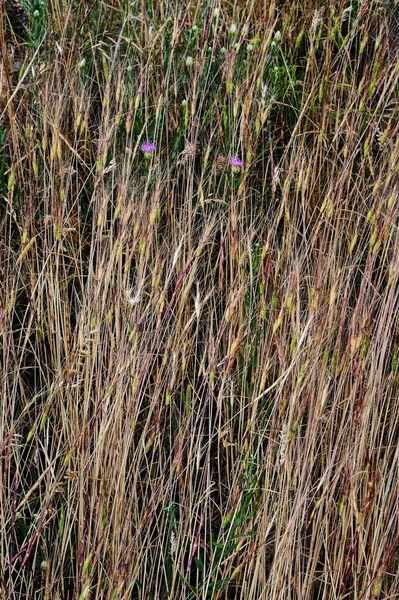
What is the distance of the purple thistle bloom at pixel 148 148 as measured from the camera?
6.72ft

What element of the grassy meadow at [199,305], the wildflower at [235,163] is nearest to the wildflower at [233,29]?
the grassy meadow at [199,305]

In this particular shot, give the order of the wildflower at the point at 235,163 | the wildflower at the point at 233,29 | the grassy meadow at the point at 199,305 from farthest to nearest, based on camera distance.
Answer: the wildflower at the point at 233,29 → the wildflower at the point at 235,163 → the grassy meadow at the point at 199,305

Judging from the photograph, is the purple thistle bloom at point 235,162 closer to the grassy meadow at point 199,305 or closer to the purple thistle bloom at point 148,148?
the grassy meadow at point 199,305

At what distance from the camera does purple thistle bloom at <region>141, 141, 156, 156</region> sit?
2047 mm

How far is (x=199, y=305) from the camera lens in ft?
5.89

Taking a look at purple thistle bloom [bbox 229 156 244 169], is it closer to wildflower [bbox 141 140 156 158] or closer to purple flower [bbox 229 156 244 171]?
purple flower [bbox 229 156 244 171]

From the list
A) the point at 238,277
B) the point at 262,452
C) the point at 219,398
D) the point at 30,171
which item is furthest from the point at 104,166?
the point at 262,452

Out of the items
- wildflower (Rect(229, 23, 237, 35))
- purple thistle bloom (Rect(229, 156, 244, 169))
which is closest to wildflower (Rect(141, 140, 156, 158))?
purple thistle bloom (Rect(229, 156, 244, 169))

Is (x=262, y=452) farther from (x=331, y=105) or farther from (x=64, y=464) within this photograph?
(x=331, y=105)

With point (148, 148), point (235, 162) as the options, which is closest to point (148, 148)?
point (148, 148)

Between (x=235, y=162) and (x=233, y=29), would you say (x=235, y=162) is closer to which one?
(x=235, y=162)

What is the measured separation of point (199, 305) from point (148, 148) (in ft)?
1.58

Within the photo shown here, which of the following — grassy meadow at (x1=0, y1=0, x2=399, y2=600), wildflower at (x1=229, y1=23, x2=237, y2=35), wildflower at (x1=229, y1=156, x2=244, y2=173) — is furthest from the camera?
wildflower at (x1=229, y1=23, x2=237, y2=35)

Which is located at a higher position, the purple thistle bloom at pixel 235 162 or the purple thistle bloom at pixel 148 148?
the purple thistle bloom at pixel 148 148
